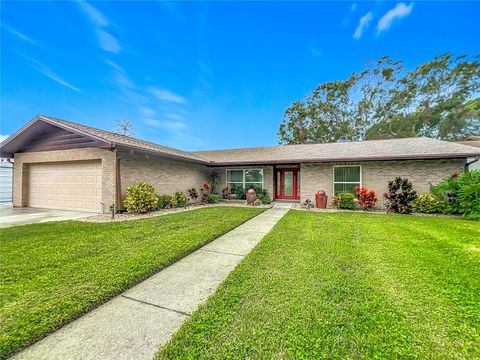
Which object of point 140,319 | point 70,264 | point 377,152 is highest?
point 377,152

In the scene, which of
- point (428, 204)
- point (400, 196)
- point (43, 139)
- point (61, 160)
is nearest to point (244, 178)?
point (400, 196)

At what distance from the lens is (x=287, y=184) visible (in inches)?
538

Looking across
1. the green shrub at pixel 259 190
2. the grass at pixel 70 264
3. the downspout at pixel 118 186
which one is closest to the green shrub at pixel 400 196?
the green shrub at pixel 259 190

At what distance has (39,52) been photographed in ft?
34.6

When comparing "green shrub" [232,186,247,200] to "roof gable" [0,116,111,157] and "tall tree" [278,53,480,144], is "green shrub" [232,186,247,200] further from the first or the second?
"tall tree" [278,53,480,144]

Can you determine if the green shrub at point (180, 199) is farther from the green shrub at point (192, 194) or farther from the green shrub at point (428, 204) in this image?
the green shrub at point (428, 204)

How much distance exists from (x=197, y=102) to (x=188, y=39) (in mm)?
6953

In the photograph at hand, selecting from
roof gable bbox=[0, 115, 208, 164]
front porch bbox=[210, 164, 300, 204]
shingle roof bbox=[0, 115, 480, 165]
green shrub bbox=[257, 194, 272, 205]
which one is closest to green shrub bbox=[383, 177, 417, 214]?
shingle roof bbox=[0, 115, 480, 165]

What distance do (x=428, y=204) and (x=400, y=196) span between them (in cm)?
118

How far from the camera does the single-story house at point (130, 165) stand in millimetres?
8812

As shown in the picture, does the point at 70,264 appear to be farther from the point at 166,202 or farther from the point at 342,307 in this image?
the point at 166,202

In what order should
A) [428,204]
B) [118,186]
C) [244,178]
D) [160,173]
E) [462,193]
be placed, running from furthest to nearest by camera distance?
[244,178] < [160,173] < [428,204] < [118,186] < [462,193]

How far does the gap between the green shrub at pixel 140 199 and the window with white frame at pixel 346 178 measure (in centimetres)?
946

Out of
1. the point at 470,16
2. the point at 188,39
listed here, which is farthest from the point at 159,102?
the point at 470,16
